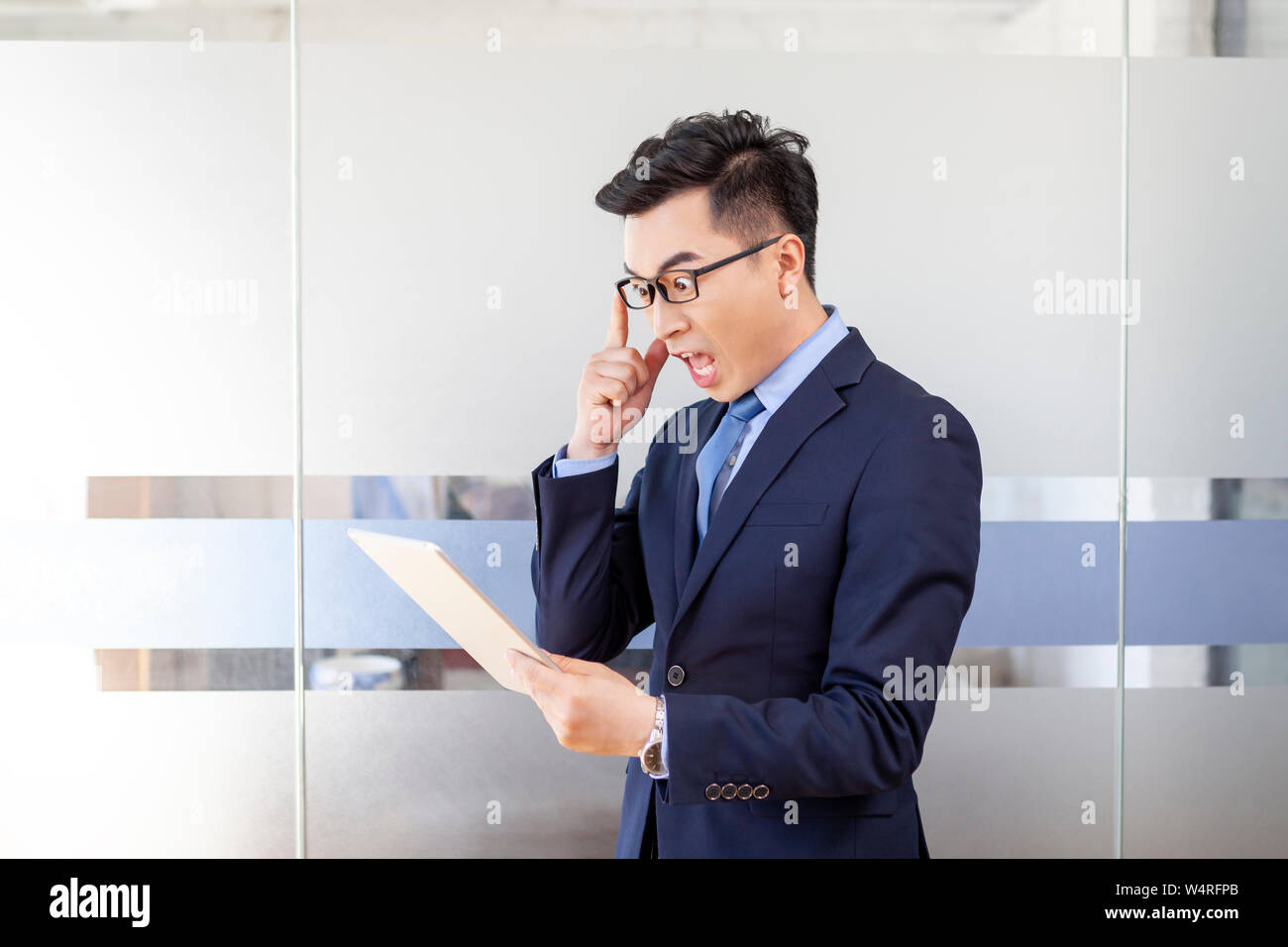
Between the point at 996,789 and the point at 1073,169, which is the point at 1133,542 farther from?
the point at 1073,169

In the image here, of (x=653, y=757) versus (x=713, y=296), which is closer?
(x=653, y=757)

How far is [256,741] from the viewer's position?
9.13 ft

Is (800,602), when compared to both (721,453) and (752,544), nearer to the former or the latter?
(752,544)

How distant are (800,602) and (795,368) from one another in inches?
14.9

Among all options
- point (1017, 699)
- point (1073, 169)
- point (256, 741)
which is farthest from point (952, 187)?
point (256, 741)

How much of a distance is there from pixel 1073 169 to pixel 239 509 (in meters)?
2.57

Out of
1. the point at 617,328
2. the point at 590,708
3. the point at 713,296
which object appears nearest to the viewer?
the point at 590,708

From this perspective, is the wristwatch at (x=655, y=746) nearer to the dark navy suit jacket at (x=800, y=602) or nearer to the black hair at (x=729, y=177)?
the dark navy suit jacket at (x=800, y=602)

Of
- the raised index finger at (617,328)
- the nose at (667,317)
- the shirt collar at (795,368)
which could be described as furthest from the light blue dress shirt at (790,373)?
the raised index finger at (617,328)

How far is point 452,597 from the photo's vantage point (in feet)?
4.25

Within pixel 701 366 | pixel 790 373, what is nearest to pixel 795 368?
pixel 790 373

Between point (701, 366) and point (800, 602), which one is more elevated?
point (701, 366)

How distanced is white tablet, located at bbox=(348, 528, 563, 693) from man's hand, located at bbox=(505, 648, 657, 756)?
0.10ft

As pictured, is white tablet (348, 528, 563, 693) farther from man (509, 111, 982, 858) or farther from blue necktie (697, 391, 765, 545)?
blue necktie (697, 391, 765, 545)
